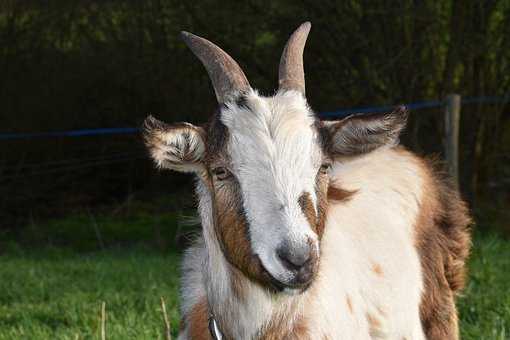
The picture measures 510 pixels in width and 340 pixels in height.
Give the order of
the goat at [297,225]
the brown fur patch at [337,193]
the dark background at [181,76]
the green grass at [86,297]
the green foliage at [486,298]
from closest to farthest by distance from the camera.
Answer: the goat at [297,225] → the brown fur patch at [337,193] → the green foliage at [486,298] → the green grass at [86,297] → the dark background at [181,76]

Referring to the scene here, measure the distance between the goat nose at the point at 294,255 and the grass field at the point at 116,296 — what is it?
2.22 m

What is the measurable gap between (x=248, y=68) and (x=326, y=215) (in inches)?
375

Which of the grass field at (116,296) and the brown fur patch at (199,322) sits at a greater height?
the brown fur patch at (199,322)

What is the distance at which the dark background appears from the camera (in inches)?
504

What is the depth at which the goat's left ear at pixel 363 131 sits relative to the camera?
164 inches

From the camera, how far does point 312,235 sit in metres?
3.65

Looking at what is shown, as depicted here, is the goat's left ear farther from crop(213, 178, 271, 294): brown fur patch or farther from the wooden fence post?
the wooden fence post

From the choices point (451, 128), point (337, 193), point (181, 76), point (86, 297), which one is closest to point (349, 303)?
point (337, 193)

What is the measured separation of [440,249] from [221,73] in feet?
4.68

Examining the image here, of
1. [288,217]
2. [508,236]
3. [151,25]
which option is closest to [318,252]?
[288,217]

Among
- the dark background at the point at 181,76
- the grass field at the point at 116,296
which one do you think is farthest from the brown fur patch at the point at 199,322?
the dark background at the point at 181,76

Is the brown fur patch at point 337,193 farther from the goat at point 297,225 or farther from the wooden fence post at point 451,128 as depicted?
the wooden fence post at point 451,128

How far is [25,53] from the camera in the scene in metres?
16.1

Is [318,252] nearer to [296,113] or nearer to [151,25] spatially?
A: [296,113]
